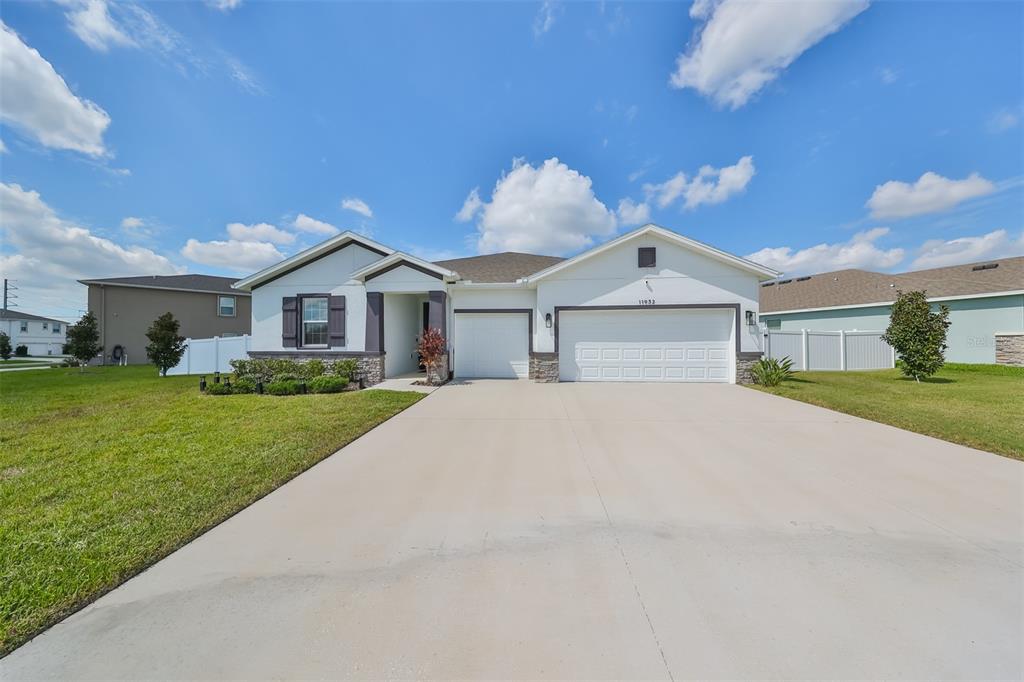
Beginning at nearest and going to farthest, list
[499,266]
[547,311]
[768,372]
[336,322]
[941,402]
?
[941,402], [768,372], [547,311], [336,322], [499,266]

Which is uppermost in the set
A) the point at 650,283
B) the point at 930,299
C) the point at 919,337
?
the point at 930,299

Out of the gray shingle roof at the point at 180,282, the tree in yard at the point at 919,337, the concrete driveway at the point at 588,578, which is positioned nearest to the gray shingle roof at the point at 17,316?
the gray shingle roof at the point at 180,282

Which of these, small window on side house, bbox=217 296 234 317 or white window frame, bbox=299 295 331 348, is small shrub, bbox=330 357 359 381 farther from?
small window on side house, bbox=217 296 234 317

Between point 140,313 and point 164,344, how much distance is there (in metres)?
10.2

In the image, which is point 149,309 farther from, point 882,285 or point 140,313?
point 882,285

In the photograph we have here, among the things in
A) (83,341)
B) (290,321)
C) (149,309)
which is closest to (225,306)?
(149,309)

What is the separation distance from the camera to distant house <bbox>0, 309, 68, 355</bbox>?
3578cm

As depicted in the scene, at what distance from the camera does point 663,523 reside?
3.12 metres

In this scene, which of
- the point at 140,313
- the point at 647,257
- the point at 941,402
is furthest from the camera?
the point at 140,313

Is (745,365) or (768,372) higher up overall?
(745,365)

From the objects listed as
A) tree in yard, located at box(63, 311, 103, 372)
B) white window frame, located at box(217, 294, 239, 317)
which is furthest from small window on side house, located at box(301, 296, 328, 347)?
white window frame, located at box(217, 294, 239, 317)

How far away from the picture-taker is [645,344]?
37.3 feet

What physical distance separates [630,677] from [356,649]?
137 centimetres

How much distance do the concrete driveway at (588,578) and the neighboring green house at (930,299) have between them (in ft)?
61.2
